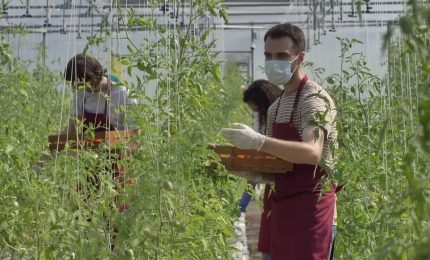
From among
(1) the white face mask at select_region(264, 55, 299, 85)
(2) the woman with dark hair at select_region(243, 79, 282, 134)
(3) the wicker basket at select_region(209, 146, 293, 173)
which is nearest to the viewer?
(3) the wicker basket at select_region(209, 146, 293, 173)

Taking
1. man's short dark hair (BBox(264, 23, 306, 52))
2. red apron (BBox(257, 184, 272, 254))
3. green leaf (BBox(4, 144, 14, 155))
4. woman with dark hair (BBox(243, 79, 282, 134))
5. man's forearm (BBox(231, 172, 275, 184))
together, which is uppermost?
man's short dark hair (BBox(264, 23, 306, 52))

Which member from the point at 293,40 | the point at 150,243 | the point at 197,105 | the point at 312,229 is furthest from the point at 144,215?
the point at 293,40

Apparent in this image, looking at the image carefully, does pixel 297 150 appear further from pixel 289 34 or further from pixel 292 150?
pixel 289 34

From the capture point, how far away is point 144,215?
2621mm

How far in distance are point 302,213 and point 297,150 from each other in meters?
0.32

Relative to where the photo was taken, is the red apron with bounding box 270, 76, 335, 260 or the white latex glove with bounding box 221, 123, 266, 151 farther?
the red apron with bounding box 270, 76, 335, 260

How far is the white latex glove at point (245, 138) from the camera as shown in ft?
9.90

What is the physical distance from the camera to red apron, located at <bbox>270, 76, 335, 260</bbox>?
319 cm

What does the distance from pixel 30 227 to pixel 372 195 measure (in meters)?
1.21

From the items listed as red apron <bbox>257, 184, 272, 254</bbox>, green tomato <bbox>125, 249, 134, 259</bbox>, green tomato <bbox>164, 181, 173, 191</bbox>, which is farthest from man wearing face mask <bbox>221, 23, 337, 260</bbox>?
green tomato <bbox>125, 249, 134, 259</bbox>

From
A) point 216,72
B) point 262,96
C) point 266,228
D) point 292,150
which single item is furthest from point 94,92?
point 292,150

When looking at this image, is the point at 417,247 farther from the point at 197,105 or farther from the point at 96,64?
the point at 96,64

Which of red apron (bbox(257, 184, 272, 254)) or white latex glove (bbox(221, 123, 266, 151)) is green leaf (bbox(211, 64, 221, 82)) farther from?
red apron (bbox(257, 184, 272, 254))

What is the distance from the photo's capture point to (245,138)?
3.03 meters
